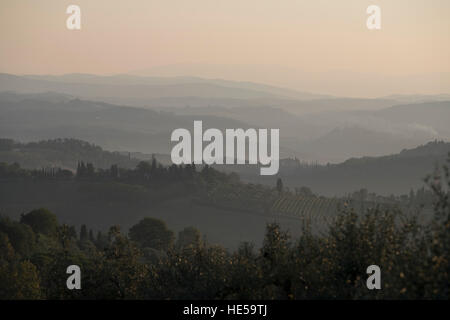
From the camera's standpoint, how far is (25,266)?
56156 mm

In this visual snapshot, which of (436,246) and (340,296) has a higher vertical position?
(436,246)

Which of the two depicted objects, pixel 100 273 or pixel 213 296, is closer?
pixel 213 296

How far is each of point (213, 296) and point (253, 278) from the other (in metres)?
2.15

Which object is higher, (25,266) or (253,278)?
(253,278)

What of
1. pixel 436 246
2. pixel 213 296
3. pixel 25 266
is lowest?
pixel 25 266

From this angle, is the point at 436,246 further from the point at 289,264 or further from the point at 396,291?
the point at 289,264

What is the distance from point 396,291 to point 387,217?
6391mm

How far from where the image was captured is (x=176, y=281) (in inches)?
1165
